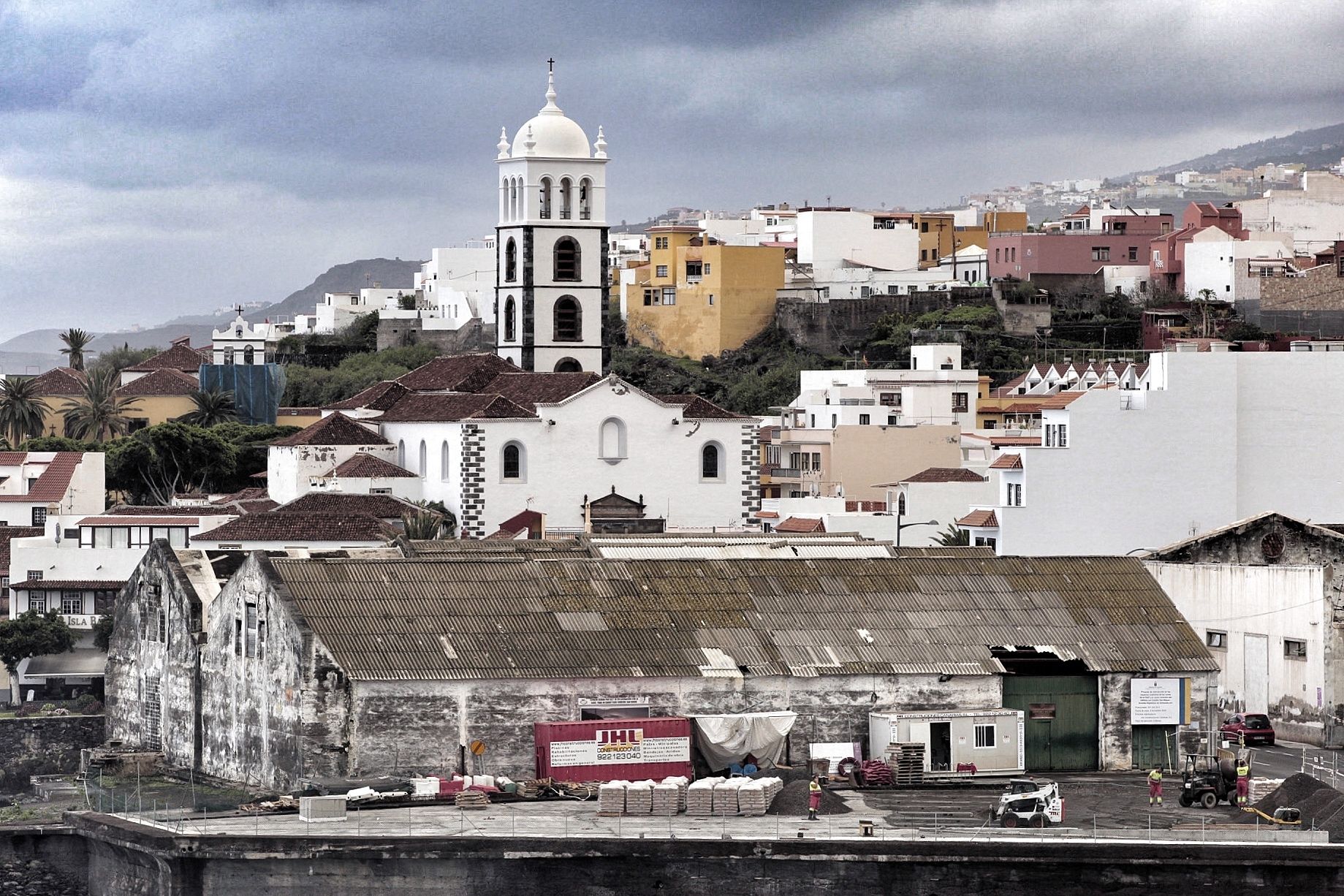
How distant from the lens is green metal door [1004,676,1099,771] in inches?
1880

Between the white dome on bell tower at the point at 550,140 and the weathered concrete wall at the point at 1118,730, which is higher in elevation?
the white dome on bell tower at the point at 550,140

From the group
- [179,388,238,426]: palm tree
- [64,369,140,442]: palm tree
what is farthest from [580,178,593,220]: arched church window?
[64,369,140,442]: palm tree

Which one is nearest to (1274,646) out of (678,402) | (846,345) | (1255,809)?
(1255,809)

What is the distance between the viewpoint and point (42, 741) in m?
61.0

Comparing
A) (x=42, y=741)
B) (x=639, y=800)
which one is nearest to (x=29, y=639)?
(x=42, y=741)

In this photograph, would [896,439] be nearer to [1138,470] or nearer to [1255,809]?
[1138,470]

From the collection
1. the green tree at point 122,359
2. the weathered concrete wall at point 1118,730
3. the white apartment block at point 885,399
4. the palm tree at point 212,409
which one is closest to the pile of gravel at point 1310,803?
the weathered concrete wall at point 1118,730

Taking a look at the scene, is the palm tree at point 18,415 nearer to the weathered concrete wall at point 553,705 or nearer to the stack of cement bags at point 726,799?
the weathered concrete wall at point 553,705

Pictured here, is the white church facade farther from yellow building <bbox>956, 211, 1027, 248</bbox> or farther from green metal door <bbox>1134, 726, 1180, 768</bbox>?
yellow building <bbox>956, 211, 1027, 248</bbox>

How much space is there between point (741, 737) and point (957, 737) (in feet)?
12.9

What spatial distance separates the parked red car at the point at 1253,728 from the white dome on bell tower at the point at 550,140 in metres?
47.0

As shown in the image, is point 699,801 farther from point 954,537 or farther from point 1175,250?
point 1175,250

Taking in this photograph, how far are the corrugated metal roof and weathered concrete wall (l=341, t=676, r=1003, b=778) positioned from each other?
0.25 m

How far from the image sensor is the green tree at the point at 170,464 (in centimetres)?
10069
